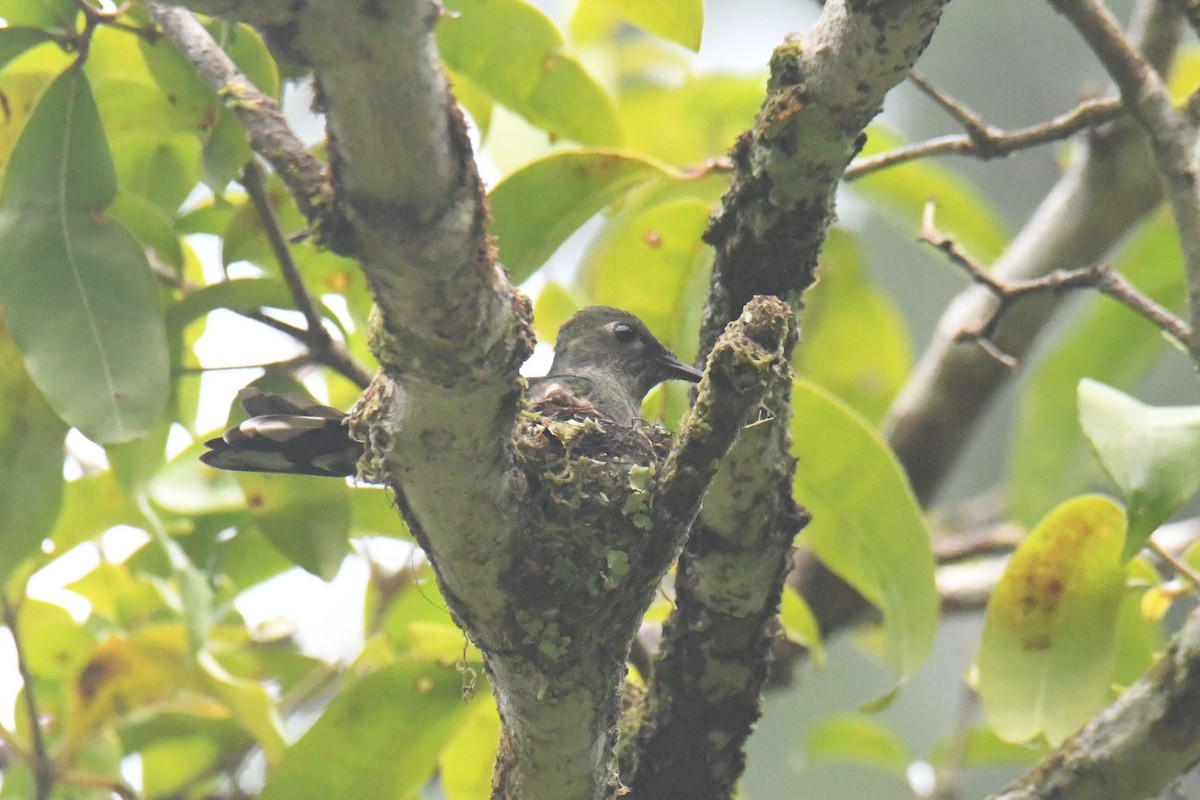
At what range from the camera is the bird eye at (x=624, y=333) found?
2.81 m

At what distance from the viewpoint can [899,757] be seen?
391 cm

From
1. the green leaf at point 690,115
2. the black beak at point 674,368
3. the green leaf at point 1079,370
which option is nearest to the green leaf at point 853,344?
the green leaf at point 1079,370

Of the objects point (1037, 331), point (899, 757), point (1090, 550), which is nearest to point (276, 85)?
point (1090, 550)

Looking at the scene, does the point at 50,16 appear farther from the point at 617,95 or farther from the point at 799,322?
the point at 617,95

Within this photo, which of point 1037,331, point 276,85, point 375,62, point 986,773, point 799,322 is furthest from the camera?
point 986,773

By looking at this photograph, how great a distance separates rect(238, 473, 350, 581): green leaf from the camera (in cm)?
236

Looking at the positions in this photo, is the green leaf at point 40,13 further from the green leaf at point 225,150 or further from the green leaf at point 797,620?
the green leaf at point 797,620

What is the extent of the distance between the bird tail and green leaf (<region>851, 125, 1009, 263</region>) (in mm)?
1981

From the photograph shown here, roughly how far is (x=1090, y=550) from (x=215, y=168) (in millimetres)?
1758

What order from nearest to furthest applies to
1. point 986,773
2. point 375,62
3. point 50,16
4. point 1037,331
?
point 375,62, point 50,16, point 1037,331, point 986,773

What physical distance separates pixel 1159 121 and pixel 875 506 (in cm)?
85

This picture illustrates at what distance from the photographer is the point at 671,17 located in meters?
2.38

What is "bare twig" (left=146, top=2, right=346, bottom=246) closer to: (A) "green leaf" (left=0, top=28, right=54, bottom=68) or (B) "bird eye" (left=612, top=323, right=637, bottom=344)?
(A) "green leaf" (left=0, top=28, right=54, bottom=68)

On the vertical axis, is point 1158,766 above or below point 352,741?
above
